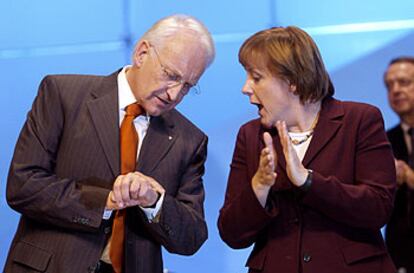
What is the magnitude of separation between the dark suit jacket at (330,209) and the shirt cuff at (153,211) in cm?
19

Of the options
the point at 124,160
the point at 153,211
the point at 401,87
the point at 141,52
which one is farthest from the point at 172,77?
the point at 401,87

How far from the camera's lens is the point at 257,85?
1.84 metres

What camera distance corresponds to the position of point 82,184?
1.79m

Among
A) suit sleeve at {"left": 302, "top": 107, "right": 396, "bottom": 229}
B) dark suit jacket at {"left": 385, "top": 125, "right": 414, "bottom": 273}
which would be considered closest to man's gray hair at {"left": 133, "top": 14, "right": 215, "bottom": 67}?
suit sleeve at {"left": 302, "top": 107, "right": 396, "bottom": 229}

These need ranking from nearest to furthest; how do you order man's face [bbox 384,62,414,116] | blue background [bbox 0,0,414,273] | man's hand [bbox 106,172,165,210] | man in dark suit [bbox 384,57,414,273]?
man's hand [bbox 106,172,165,210]
man in dark suit [bbox 384,57,414,273]
man's face [bbox 384,62,414,116]
blue background [bbox 0,0,414,273]

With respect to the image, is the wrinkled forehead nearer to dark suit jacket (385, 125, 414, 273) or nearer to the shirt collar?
dark suit jacket (385, 125, 414, 273)

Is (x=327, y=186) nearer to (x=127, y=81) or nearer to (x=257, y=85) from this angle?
(x=257, y=85)

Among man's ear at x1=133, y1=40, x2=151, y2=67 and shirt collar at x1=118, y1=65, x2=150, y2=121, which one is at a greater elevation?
man's ear at x1=133, y1=40, x2=151, y2=67

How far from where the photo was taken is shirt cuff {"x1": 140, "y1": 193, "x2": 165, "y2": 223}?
68.7 inches

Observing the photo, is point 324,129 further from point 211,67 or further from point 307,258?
point 211,67

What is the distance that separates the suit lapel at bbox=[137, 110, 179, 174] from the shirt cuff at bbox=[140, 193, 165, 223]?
123 mm

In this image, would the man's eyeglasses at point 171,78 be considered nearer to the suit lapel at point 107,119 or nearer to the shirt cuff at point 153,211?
the suit lapel at point 107,119

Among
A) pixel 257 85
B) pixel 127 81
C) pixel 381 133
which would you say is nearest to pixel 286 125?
pixel 257 85

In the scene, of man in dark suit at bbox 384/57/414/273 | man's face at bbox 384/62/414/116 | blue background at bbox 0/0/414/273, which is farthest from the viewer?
blue background at bbox 0/0/414/273
